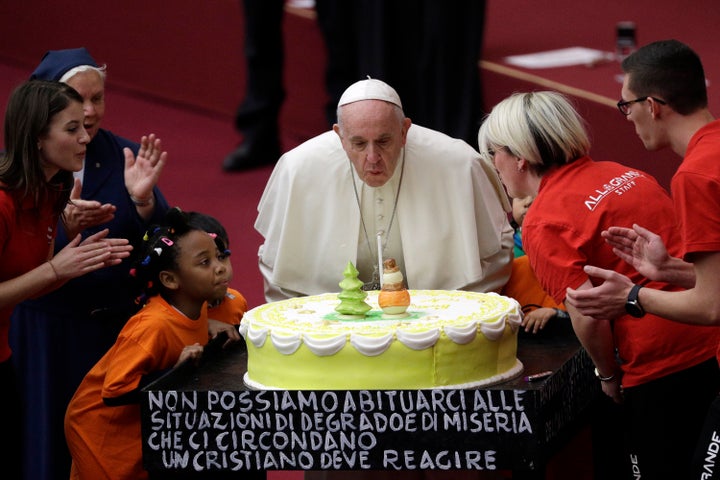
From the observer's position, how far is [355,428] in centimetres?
388

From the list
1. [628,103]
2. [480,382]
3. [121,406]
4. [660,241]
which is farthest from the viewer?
[121,406]

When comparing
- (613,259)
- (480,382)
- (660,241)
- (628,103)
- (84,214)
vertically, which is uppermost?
(628,103)

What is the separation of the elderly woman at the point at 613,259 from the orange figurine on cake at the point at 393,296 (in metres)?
0.44

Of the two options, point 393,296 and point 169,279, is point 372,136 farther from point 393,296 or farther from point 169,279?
point 169,279

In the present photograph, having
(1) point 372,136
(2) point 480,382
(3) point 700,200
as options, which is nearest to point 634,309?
(3) point 700,200

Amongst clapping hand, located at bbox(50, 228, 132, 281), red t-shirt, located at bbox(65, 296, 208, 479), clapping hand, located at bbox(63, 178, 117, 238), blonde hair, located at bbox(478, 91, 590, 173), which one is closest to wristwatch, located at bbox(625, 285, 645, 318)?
blonde hair, located at bbox(478, 91, 590, 173)

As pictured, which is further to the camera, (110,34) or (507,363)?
(110,34)

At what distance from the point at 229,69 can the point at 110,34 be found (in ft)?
2.35

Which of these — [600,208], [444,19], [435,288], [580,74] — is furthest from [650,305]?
[580,74]

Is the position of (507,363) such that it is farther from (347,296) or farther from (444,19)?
(444,19)

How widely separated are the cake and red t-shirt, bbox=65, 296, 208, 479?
36 centimetres

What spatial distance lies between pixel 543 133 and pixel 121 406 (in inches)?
63.2

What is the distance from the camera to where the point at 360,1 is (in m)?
6.75

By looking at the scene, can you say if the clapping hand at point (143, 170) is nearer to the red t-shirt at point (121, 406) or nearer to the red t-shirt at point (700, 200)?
the red t-shirt at point (121, 406)
